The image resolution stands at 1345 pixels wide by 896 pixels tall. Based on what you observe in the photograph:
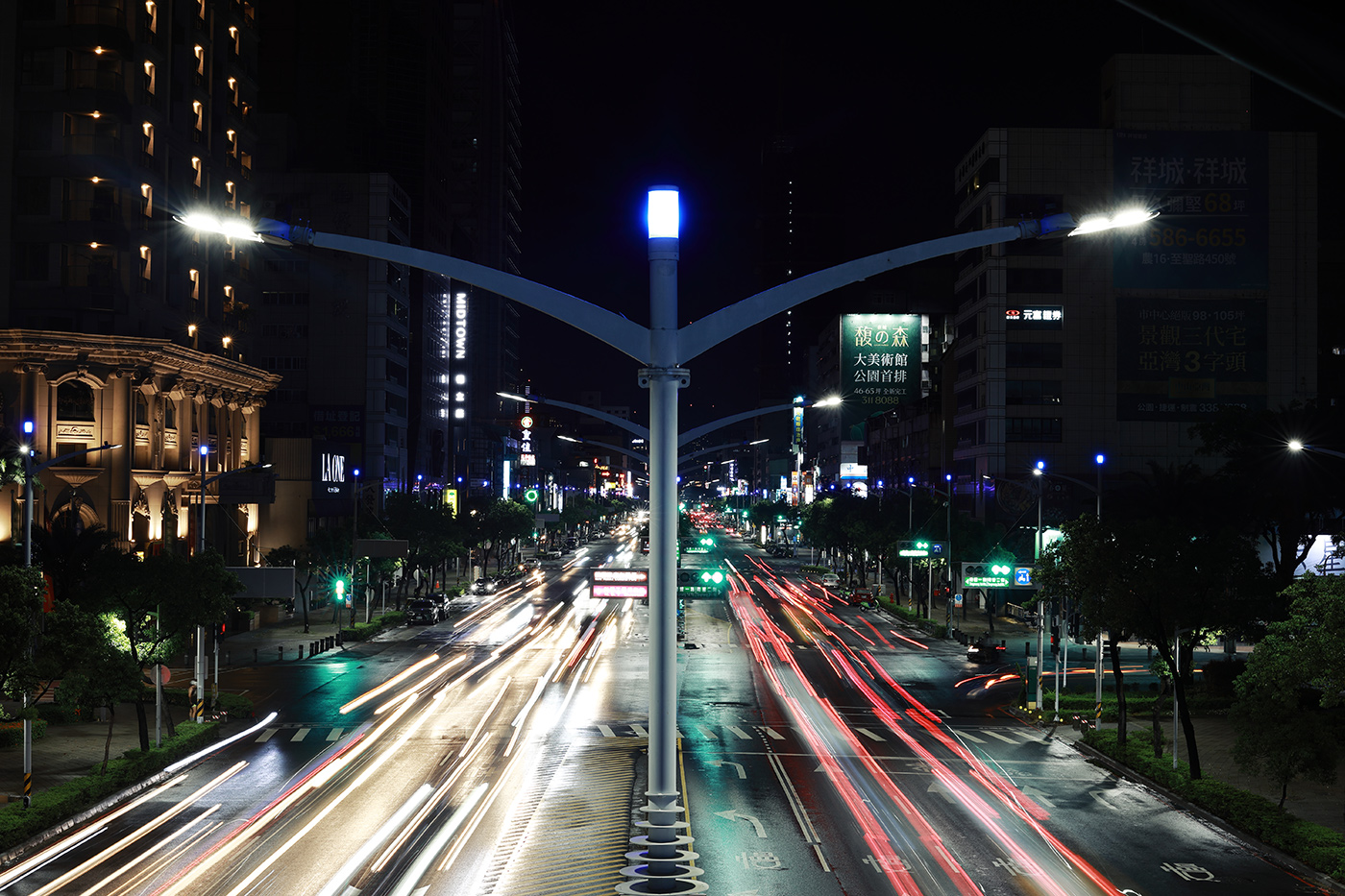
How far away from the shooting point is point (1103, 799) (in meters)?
36.2

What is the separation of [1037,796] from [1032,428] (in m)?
91.2

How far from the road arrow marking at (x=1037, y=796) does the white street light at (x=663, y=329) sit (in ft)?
74.2

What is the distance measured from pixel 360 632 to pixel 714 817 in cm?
5320

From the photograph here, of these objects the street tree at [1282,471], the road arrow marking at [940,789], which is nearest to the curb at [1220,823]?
the road arrow marking at [940,789]

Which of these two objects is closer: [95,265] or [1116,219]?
[1116,219]

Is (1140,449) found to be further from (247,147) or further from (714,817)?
(714,817)

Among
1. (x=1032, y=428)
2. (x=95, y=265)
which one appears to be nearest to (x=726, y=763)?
(x=95, y=265)

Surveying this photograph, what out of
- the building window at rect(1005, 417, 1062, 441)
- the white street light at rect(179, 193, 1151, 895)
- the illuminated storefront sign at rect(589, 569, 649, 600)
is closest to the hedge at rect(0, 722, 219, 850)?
the illuminated storefront sign at rect(589, 569, 649, 600)

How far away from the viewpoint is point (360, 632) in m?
80.4

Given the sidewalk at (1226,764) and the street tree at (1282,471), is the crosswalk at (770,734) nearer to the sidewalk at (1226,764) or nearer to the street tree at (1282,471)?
the sidewalk at (1226,764)

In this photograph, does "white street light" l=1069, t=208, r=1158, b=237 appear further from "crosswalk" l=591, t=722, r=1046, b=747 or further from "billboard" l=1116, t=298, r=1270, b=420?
"billboard" l=1116, t=298, r=1270, b=420

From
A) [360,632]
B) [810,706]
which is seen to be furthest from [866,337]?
[360,632]

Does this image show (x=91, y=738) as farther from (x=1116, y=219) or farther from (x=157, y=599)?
(x=1116, y=219)

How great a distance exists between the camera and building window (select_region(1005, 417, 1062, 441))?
402 feet
